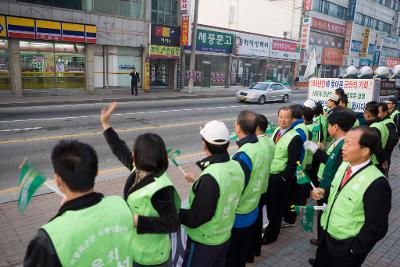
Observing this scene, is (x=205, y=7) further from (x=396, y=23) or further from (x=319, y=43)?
(x=396, y=23)

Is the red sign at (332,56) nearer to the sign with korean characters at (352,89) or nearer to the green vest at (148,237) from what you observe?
the sign with korean characters at (352,89)

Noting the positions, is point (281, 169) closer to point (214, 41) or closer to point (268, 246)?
point (268, 246)

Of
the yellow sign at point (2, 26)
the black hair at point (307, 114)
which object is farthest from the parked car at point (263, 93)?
the black hair at point (307, 114)

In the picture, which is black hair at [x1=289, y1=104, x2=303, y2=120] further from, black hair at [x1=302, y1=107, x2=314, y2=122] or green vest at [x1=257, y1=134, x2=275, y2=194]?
green vest at [x1=257, y1=134, x2=275, y2=194]

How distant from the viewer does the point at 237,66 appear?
112 ft

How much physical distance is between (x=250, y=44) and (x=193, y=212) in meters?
33.2

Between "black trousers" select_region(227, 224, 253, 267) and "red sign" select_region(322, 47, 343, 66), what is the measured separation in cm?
4625

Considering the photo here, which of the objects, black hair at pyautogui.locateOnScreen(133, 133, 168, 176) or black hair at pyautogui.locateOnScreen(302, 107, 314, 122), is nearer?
black hair at pyautogui.locateOnScreen(133, 133, 168, 176)

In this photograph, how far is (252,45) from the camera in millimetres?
34344

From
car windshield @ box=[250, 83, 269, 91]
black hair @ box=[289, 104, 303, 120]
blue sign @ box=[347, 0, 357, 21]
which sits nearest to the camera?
black hair @ box=[289, 104, 303, 120]

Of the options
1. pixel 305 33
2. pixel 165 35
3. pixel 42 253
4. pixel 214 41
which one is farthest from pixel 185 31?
pixel 42 253

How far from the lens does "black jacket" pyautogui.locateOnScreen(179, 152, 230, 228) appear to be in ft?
8.91

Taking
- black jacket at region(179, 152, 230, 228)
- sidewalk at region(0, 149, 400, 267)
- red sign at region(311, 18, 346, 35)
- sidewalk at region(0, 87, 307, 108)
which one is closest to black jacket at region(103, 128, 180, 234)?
black jacket at region(179, 152, 230, 228)

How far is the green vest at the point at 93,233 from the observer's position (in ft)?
5.62
